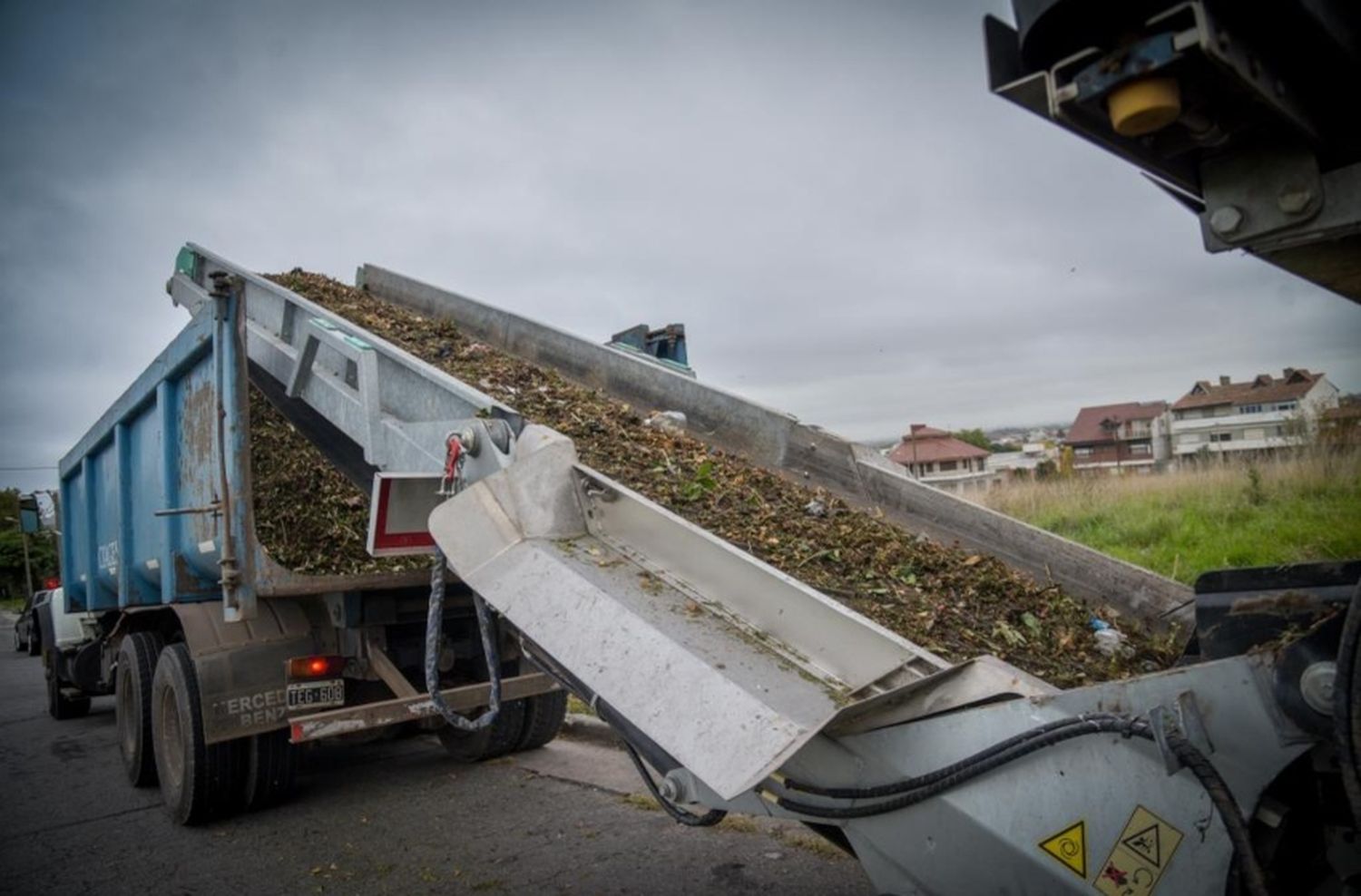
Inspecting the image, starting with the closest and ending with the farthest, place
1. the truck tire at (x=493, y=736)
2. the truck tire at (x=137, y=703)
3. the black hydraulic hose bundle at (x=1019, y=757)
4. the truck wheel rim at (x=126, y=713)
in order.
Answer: the black hydraulic hose bundle at (x=1019, y=757) → the truck tire at (x=137, y=703) → the truck wheel rim at (x=126, y=713) → the truck tire at (x=493, y=736)

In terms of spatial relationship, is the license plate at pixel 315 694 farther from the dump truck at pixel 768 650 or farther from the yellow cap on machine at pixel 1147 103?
the yellow cap on machine at pixel 1147 103

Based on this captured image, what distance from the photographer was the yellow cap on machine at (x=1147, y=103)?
1.25m

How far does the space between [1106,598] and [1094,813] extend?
5.47ft

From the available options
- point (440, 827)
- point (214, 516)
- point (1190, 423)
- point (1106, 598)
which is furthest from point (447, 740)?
point (1190, 423)

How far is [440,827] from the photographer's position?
458 centimetres

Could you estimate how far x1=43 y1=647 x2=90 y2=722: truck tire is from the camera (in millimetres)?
8992

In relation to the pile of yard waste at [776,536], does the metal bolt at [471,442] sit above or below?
above

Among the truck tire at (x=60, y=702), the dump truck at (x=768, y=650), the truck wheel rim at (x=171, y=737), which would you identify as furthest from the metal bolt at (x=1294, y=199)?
the truck tire at (x=60, y=702)

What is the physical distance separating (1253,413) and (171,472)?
1719 cm

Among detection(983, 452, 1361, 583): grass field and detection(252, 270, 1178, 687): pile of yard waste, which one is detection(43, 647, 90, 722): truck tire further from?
detection(983, 452, 1361, 583): grass field

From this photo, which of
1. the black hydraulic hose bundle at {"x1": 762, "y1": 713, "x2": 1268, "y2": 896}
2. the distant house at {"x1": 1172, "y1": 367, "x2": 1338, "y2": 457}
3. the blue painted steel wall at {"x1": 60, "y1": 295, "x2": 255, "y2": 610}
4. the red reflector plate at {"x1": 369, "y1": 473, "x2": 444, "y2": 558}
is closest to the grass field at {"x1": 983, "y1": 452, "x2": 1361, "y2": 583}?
the distant house at {"x1": 1172, "y1": 367, "x2": 1338, "y2": 457}

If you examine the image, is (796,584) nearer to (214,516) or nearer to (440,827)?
(440,827)

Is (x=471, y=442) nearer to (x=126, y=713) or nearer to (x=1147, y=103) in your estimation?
(x=1147, y=103)

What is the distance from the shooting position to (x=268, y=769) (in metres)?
4.84
